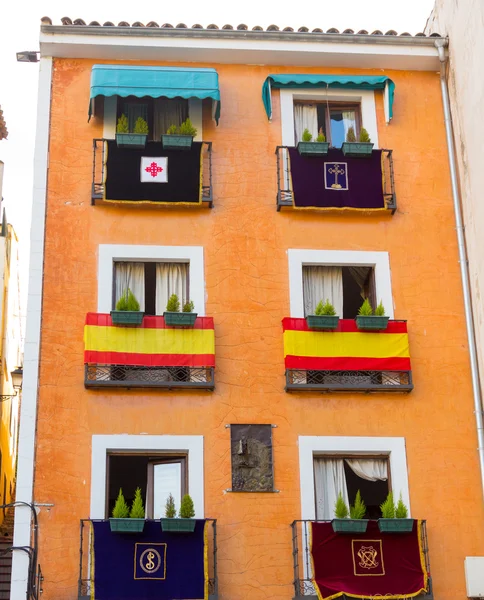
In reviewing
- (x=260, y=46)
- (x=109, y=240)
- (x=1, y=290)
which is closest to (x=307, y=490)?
(x=109, y=240)

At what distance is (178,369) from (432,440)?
15.9 ft

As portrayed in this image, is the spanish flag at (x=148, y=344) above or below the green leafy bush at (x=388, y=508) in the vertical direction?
above

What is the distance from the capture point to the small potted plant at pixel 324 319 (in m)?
20.3

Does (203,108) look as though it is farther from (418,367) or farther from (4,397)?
(4,397)

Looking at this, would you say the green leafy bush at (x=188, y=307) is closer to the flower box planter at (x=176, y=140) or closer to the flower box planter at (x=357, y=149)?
the flower box planter at (x=176, y=140)

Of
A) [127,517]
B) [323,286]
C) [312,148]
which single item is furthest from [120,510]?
[312,148]

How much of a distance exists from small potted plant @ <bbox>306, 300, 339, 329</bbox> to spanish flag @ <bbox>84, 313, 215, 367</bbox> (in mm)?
1864

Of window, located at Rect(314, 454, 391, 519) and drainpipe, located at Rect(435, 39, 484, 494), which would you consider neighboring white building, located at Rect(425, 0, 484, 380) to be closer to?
drainpipe, located at Rect(435, 39, 484, 494)

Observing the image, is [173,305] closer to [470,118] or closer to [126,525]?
[126,525]

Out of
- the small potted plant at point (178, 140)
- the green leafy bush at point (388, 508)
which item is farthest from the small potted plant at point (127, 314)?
the green leafy bush at point (388, 508)

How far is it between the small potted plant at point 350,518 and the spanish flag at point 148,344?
11.4 ft

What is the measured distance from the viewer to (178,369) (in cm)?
2008

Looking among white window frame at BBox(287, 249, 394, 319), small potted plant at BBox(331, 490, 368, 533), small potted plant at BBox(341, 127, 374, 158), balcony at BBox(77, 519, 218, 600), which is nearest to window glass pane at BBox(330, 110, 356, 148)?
small potted plant at BBox(341, 127, 374, 158)

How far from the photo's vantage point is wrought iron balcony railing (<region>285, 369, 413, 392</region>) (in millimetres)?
20062
